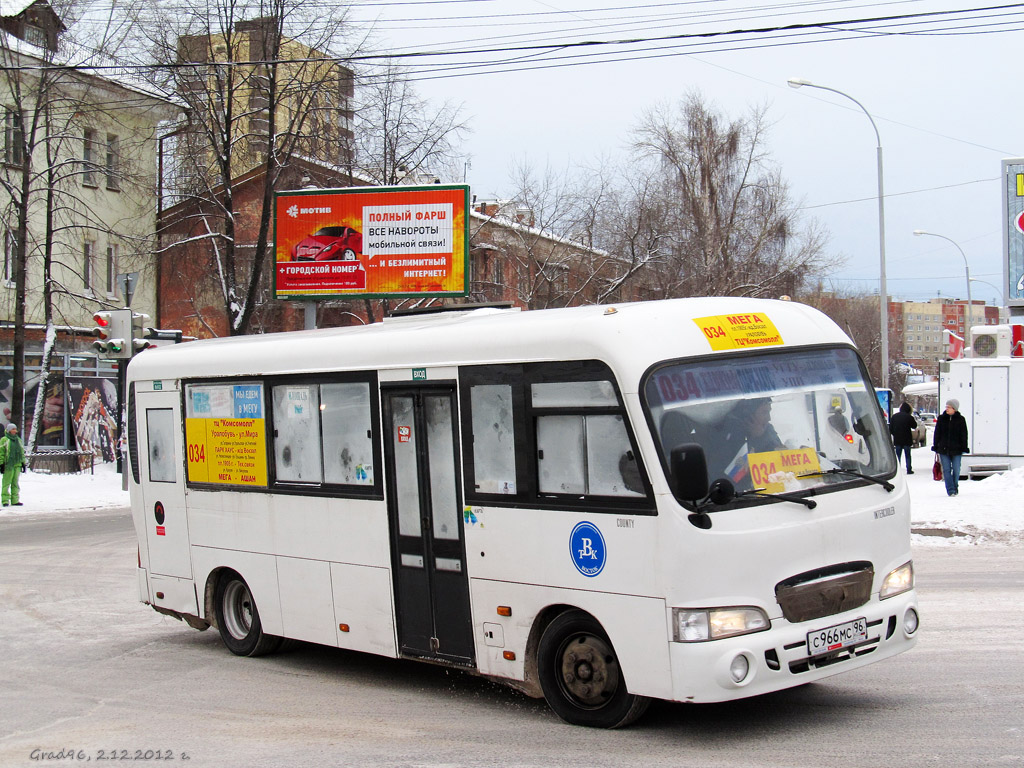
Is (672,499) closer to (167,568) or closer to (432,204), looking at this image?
(167,568)

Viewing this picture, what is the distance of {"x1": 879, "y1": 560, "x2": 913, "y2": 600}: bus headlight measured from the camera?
677cm

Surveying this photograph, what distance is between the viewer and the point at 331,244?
26328 millimetres

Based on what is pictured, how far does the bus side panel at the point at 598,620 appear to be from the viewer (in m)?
6.20

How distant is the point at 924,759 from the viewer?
5.83 metres

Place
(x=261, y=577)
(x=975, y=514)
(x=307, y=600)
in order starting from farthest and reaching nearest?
(x=975, y=514)
(x=261, y=577)
(x=307, y=600)

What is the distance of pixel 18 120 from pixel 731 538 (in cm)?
2916

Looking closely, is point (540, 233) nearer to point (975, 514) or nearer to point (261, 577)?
point (975, 514)

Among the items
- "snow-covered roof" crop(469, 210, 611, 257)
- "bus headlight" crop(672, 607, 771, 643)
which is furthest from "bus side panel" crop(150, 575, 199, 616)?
"snow-covered roof" crop(469, 210, 611, 257)

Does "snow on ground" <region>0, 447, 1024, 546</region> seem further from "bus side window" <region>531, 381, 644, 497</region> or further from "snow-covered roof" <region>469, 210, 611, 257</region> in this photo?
"snow-covered roof" <region>469, 210, 611, 257</region>

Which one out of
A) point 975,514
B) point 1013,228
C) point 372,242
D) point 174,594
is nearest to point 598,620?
point 174,594

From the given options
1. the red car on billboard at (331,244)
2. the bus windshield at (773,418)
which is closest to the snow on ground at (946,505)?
the red car on billboard at (331,244)

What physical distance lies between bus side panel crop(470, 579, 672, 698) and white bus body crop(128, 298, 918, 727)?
13 millimetres

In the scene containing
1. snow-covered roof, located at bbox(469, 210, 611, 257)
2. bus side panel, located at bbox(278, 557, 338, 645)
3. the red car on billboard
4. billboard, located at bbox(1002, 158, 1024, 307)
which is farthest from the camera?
snow-covered roof, located at bbox(469, 210, 611, 257)

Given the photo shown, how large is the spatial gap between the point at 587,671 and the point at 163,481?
5.22 meters
